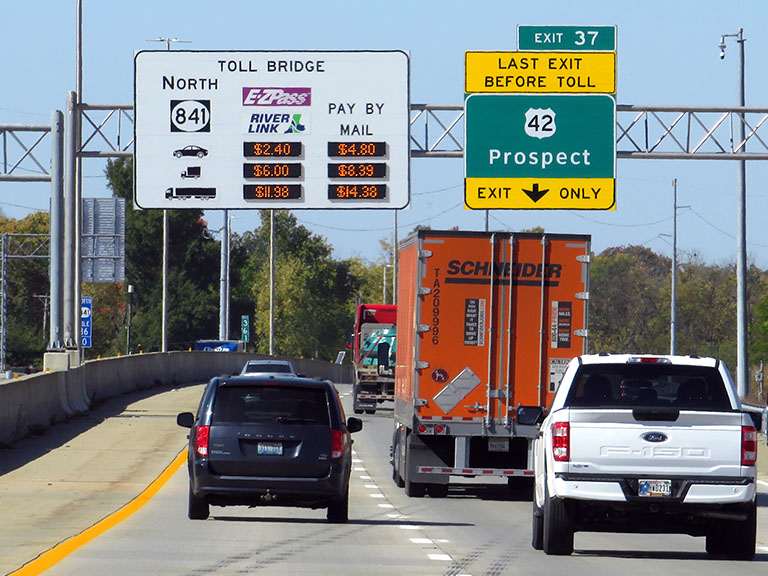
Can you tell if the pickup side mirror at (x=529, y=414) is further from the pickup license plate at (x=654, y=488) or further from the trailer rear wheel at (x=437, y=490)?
the trailer rear wheel at (x=437, y=490)

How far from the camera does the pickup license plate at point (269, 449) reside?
17203mm

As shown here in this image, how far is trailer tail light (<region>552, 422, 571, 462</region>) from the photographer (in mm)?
14062

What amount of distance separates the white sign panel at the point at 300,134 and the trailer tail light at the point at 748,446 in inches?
827

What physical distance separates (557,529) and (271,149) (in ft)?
70.2

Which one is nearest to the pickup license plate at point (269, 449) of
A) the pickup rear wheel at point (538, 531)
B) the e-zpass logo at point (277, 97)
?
the pickup rear wheel at point (538, 531)

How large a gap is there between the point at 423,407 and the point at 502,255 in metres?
2.33

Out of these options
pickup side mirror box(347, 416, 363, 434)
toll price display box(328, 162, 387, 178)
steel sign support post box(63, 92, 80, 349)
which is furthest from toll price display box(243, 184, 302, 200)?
pickup side mirror box(347, 416, 363, 434)

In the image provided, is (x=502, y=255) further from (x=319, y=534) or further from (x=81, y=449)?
(x=81, y=449)

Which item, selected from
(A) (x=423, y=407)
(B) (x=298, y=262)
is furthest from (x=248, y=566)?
(B) (x=298, y=262)

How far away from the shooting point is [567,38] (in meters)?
34.7

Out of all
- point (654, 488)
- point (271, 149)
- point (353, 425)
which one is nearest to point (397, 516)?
point (353, 425)

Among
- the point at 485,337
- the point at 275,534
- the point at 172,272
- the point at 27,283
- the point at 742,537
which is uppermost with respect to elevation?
the point at 172,272

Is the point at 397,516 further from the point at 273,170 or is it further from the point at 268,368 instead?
the point at 268,368

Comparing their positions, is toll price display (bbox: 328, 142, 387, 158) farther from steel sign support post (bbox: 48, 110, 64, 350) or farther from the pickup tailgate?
the pickup tailgate
